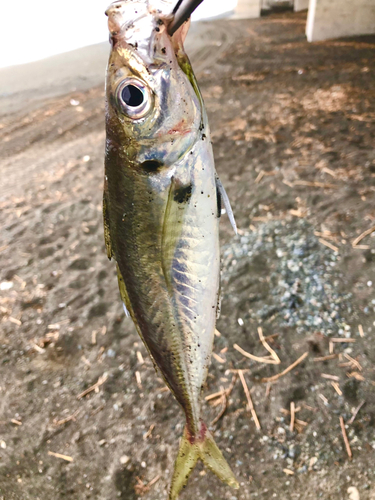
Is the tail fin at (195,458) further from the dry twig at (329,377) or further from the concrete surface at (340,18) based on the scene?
the concrete surface at (340,18)

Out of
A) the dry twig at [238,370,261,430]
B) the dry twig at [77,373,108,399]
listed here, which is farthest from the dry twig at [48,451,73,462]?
the dry twig at [238,370,261,430]

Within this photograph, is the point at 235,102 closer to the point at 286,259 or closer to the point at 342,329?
the point at 286,259

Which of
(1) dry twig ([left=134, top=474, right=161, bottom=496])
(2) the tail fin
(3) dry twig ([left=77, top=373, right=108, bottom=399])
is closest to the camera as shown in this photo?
(2) the tail fin

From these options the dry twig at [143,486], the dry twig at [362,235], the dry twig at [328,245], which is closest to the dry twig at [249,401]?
the dry twig at [143,486]

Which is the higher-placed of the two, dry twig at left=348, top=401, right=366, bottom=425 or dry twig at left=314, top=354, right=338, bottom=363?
dry twig at left=314, top=354, right=338, bottom=363

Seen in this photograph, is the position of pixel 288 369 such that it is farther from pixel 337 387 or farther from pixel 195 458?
pixel 195 458

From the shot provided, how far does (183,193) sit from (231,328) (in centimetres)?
198

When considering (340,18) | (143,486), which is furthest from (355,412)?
(340,18)

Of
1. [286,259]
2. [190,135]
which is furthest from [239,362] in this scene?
[190,135]

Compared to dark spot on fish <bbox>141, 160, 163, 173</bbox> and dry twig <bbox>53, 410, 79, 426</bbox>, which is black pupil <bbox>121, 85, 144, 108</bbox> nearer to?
dark spot on fish <bbox>141, 160, 163, 173</bbox>

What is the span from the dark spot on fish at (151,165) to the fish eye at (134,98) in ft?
0.40

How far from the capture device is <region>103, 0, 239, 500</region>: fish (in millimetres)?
936

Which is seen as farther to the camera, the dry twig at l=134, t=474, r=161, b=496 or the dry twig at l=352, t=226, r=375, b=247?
the dry twig at l=352, t=226, r=375, b=247

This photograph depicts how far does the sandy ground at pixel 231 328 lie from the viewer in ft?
7.36
